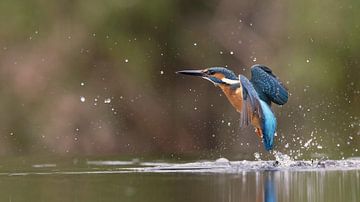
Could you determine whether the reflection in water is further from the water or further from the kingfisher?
Result: the kingfisher

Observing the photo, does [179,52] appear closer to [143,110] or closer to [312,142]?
[143,110]

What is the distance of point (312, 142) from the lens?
12672 millimetres

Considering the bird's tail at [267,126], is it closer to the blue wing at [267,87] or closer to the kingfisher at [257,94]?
the kingfisher at [257,94]

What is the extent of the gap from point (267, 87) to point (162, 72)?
10.2 ft

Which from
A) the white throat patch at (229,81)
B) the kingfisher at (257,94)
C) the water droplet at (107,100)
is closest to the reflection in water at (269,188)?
the kingfisher at (257,94)

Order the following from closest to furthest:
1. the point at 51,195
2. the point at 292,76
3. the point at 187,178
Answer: the point at 51,195 → the point at 187,178 → the point at 292,76

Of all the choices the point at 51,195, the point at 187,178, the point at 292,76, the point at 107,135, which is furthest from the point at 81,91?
the point at 51,195

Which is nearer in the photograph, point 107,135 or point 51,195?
point 51,195

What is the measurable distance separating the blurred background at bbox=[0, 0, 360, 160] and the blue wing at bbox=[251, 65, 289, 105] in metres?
2.35

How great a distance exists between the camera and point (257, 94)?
9781mm

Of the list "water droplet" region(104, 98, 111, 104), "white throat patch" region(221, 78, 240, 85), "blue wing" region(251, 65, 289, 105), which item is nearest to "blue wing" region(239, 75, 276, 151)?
"blue wing" region(251, 65, 289, 105)

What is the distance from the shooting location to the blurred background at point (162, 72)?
40.8 feet

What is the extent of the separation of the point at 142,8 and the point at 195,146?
1.46m

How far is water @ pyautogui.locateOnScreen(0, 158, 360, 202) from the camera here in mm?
7699
